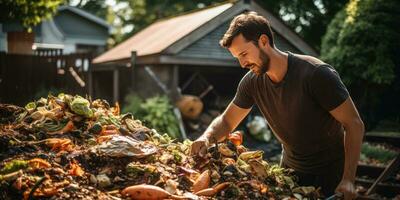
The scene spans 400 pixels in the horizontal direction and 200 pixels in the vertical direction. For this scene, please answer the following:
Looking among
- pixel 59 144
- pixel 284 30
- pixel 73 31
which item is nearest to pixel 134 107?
pixel 284 30

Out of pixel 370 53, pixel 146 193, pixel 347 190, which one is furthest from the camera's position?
pixel 370 53

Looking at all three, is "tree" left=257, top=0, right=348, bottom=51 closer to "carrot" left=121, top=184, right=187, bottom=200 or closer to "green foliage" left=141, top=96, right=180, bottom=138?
"green foliage" left=141, top=96, right=180, bottom=138

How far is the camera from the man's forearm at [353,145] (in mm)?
3102

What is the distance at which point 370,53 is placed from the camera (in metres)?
14.3

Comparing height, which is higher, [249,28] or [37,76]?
[249,28]

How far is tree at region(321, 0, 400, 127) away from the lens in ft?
46.1

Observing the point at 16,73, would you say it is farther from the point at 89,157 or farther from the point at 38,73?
the point at 89,157

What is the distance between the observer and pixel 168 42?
13.7 m

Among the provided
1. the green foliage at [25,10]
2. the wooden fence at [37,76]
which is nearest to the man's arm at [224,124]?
the wooden fence at [37,76]

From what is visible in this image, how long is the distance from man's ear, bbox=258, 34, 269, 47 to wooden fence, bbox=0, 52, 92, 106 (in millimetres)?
8867

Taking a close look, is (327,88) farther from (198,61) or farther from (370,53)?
(370,53)

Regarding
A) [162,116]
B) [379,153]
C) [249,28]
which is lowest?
[379,153]

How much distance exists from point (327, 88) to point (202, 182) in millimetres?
1264

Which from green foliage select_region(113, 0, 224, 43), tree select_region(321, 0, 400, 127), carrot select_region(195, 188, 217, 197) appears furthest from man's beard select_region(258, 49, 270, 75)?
green foliage select_region(113, 0, 224, 43)
